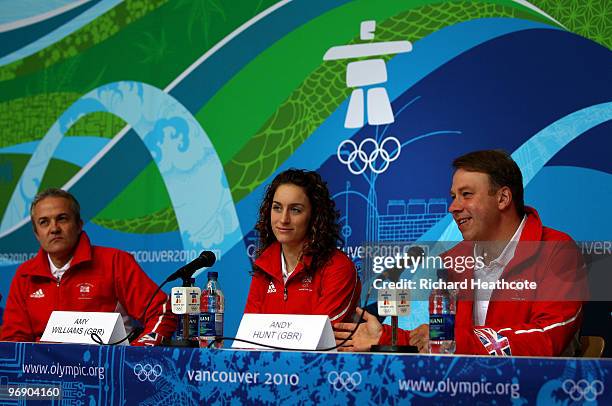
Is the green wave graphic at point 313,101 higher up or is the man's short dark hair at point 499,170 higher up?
the green wave graphic at point 313,101

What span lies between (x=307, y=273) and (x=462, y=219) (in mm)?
633

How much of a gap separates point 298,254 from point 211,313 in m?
0.62

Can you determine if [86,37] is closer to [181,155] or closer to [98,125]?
[98,125]

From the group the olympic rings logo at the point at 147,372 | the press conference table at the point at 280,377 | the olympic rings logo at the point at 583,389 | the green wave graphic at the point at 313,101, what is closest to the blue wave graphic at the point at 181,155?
the green wave graphic at the point at 313,101

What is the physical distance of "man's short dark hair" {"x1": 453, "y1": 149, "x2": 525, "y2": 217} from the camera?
8.63ft

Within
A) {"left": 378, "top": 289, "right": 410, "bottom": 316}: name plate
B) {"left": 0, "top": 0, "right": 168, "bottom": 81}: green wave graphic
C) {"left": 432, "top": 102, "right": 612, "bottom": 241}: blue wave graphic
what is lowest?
{"left": 378, "top": 289, "right": 410, "bottom": 316}: name plate

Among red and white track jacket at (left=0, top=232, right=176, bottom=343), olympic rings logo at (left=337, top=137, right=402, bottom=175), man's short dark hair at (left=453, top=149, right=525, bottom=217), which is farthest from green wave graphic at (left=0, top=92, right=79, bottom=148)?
man's short dark hair at (left=453, top=149, right=525, bottom=217)

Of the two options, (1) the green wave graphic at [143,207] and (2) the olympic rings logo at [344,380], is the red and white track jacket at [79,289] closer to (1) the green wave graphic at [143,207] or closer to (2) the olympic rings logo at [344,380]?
(1) the green wave graphic at [143,207]

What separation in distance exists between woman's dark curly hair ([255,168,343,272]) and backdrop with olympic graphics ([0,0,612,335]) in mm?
681

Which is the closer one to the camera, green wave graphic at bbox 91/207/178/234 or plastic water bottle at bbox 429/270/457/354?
plastic water bottle at bbox 429/270/457/354

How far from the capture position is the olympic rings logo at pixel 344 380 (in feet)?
6.24

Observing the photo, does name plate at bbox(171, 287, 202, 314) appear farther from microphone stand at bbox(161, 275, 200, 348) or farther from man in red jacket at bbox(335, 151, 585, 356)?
man in red jacket at bbox(335, 151, 585, 356)

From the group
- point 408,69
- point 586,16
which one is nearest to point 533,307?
point 586,16

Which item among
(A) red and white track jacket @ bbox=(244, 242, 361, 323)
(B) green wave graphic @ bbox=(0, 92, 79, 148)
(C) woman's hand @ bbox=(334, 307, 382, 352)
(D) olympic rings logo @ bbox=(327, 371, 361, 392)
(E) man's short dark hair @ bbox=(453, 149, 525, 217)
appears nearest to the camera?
(D) olympic rings logo @ bbox=(327, 371, 361, 392)
